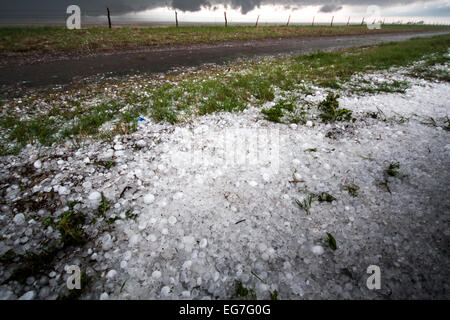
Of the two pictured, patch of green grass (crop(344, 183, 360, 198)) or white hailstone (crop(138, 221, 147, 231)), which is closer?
white hailstone (crop(138, 221, 147, 231))

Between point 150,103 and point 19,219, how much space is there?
4.41 meters

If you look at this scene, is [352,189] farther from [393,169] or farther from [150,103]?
[150,103]

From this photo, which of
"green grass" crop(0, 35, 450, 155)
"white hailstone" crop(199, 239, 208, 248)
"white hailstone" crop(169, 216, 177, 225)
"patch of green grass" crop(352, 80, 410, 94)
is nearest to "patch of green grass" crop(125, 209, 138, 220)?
"white hailstone" crop(169, 216, 177, 225)

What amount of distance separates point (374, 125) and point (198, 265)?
5665mm

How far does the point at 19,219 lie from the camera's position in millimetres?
3141

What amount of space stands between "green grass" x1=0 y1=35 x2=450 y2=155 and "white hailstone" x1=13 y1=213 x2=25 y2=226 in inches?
86.1

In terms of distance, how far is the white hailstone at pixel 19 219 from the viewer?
3.10 metres

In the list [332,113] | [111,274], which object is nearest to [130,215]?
[111,274]

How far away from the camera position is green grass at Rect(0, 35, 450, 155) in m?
5.20

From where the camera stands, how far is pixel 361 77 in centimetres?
912

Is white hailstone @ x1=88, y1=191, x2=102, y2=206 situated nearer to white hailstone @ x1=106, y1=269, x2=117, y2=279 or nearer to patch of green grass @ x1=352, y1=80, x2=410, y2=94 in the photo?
white hailstone @ x1=106, y1=269, x2=117, y2=279

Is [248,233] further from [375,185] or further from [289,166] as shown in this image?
[375,185]

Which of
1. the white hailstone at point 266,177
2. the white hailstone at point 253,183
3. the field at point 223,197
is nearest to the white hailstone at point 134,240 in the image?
the field at point 223,197
